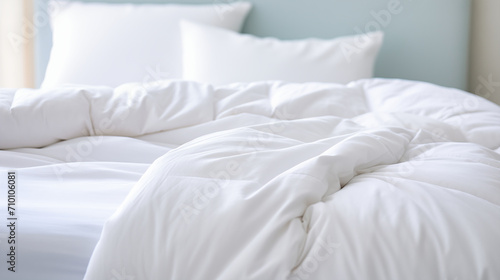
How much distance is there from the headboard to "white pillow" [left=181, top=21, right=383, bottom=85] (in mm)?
220

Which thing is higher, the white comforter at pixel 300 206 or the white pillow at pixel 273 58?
the white comforter at pixel 300 206

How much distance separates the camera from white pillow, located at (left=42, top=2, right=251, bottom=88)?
239 cm

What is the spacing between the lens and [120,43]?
242 cm

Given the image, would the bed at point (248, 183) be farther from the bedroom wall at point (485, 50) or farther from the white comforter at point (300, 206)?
the bedroom wall at point (485, 50)

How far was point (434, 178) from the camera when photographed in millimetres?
990

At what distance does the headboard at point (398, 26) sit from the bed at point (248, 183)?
726 mm

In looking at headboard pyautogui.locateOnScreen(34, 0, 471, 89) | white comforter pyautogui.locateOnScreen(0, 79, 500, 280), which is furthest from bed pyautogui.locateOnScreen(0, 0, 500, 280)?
headboard pyautogui.locateOnScreen(34, 0, 471, 89)

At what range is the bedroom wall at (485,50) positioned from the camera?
2.38 m

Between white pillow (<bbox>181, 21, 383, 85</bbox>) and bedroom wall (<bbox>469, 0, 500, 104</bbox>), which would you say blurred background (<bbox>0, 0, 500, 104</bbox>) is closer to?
bedroom wall (<bbox>469, 0, 500, 104</bbox>)

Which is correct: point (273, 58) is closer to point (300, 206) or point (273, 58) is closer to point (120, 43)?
point (120, 43)

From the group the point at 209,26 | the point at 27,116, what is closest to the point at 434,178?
the point at 27,116

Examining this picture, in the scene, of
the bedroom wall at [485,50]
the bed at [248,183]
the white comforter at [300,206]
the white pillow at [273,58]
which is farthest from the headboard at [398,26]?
the white comforter at [300,206]

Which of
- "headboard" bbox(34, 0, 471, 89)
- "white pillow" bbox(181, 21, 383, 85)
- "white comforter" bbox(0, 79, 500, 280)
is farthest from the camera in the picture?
"headboard" bbox(34, 0, 471, 89)

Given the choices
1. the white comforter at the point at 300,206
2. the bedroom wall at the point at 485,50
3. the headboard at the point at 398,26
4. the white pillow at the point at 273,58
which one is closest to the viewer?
the white comforter at the point at 300,206
